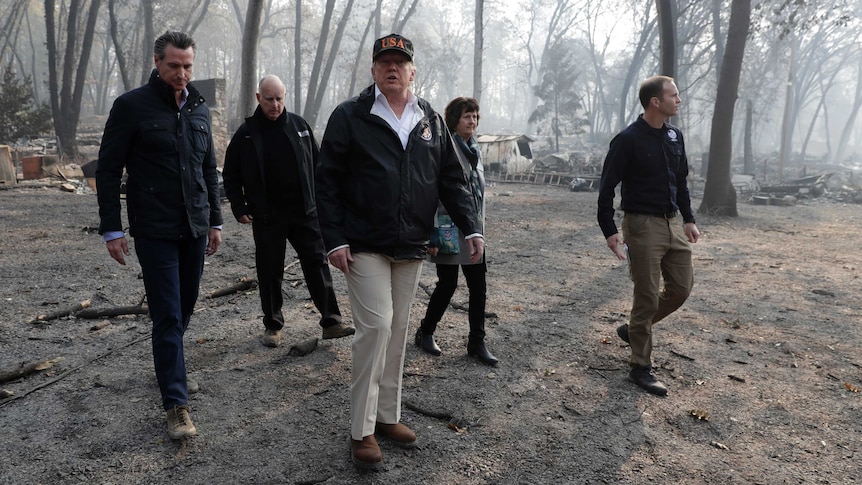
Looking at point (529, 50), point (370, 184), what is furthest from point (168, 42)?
point (529, 50)

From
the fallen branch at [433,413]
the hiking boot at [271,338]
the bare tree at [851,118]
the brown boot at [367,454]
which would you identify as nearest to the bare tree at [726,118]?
the hiking boot at [271,338]

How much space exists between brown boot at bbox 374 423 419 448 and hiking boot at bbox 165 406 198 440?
1.06 meters

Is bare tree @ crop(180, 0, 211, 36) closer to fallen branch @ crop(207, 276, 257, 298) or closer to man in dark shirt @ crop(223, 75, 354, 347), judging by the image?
fallen branch @ crop(207, 276, 257, 298)

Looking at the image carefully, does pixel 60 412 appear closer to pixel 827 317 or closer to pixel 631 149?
pixel 631 149

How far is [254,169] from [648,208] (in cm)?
307

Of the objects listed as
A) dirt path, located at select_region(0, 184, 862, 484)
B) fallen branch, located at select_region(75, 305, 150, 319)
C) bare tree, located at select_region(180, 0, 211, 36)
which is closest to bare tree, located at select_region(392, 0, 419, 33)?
bare tree, located at select_region(180, 0, 211, 36)

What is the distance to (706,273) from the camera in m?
8.59

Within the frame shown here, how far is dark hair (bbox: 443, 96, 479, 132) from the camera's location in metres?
4.43

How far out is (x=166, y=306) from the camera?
3340mm

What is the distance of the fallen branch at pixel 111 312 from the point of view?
18.4 feet

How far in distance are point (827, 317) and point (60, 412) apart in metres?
7.11

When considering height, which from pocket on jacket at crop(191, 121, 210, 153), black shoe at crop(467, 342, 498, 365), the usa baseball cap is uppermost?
the usa baseball cap

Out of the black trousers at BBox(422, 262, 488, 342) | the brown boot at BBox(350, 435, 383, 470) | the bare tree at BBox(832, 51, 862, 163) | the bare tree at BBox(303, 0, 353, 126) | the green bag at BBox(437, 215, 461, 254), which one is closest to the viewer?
the brown boot at BBox(350, 435, 383, 470)

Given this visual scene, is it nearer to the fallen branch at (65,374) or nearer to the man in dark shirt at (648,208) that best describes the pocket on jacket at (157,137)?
the fallen branch at (65,374)
